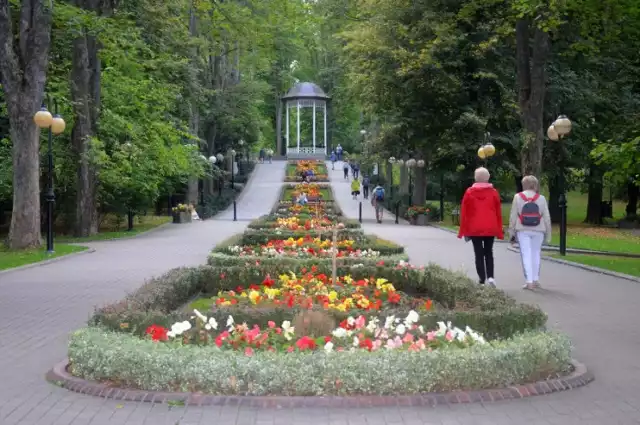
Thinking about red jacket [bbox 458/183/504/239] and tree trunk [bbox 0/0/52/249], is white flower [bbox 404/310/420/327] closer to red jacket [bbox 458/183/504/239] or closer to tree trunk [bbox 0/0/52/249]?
red jacket [bbox 458/183/504/239]

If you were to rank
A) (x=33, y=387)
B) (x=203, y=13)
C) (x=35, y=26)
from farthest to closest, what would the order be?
1. (x=203, y=13)
2. (x=35, y=26)
3. (x=33, y=387)

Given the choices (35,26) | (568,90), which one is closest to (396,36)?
(568,90)

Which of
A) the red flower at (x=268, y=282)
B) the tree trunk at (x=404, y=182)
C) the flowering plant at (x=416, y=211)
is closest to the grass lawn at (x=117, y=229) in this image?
the flowering plant at (x=416, y=211)

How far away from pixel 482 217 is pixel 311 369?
6511mm

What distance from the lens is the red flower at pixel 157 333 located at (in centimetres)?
671

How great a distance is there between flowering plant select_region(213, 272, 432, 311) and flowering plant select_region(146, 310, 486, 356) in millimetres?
1385

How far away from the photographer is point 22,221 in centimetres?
2016

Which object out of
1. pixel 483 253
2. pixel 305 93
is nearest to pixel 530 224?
pixel 483 253

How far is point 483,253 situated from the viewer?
11914 mm

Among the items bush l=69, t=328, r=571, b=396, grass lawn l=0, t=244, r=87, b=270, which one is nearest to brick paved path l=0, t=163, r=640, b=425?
bush l=69, t=328, r=571, b=396

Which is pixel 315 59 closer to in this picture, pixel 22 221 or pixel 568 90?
pixel 568 90

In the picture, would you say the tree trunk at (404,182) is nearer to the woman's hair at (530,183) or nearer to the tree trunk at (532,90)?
the tree trunk at (532,90)

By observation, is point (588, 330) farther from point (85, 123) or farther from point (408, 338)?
point (85, 123)

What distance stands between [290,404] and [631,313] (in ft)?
19.9
